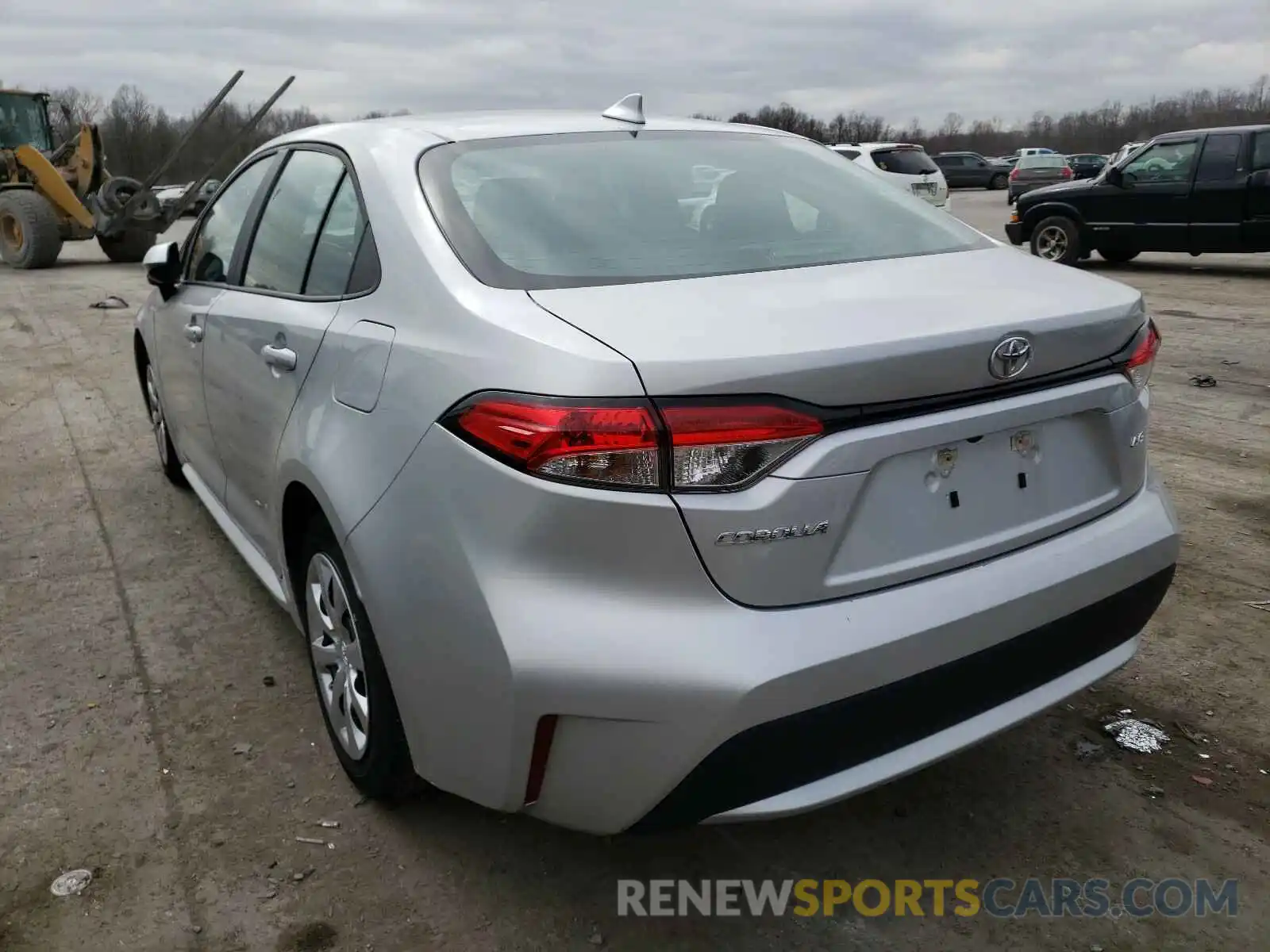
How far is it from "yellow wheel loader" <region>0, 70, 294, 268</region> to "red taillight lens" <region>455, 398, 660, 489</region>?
15.9 meters

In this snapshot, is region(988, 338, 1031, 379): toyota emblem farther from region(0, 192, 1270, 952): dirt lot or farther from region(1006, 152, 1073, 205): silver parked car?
region(1006, 152, 1073, 205): silver parked car

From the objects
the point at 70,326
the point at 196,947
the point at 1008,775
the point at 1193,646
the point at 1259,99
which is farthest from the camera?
the point at 1259,99

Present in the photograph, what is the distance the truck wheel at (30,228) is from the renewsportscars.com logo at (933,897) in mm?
17653

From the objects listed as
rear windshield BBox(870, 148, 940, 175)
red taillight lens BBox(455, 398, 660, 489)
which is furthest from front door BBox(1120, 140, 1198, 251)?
red taillight lens BBox(455, 398, 660, 489)

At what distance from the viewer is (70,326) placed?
416 inches

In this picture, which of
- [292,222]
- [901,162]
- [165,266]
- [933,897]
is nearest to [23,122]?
[901,162]

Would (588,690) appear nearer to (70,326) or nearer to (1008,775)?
(1008,775)

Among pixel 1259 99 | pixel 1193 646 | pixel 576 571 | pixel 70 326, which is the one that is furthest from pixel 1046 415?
pixel 1259 99

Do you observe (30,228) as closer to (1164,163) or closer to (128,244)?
(128,244)

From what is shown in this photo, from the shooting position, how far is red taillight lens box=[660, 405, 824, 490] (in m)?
1.71

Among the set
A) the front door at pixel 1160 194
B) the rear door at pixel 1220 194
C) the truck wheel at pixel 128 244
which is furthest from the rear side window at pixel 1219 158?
the truck wheel at pixel 128 244

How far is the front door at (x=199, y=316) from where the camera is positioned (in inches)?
136

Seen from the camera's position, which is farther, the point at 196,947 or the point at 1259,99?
the point at 1259,99

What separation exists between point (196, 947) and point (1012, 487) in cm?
189
